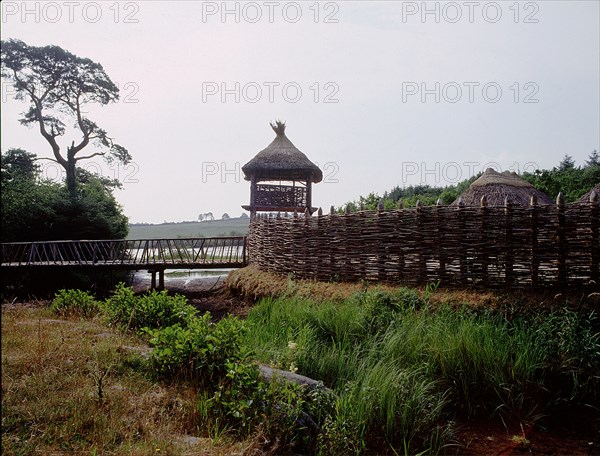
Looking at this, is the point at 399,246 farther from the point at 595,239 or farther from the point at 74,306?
the point at 74,306

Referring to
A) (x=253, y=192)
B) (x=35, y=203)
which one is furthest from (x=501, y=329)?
(x=35, y=203)

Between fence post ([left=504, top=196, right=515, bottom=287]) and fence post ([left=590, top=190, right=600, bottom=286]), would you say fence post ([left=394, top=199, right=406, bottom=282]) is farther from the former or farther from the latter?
fence post ([left=590, top=190, right=600, bottom=286])

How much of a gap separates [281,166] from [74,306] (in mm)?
13439

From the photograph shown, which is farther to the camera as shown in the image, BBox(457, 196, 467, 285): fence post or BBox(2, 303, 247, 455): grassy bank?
BBox(457, 196, 467, 285): fence post

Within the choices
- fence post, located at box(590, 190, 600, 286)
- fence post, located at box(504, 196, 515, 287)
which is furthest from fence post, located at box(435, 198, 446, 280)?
fence post, located at box(590, 190, 600, 286)

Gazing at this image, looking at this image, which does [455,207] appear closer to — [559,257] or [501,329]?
[559,257]

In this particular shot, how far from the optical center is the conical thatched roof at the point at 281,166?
19562 mm

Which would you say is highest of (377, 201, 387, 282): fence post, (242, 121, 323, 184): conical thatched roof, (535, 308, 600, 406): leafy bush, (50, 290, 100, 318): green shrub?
(242, 121, 323, 184): conical thatched roof

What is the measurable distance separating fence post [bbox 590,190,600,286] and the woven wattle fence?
1 centimetres

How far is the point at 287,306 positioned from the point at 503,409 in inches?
144

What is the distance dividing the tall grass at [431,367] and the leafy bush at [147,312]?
1.03 meters

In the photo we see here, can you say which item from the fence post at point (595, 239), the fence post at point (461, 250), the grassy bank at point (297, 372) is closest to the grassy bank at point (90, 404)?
the grassy bank at point (297, 372)

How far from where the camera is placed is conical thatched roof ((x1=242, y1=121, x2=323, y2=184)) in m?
19.6

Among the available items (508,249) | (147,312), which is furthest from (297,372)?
(508,249)
